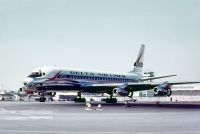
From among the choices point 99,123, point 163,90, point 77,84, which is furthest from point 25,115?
point 77,84

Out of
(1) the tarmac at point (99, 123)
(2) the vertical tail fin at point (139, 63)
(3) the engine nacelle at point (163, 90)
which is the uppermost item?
(2) the vertical tail fin at point (139, 63)

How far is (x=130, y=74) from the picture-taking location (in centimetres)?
6581

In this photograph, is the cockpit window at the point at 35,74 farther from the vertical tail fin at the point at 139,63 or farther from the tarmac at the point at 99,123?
the tarmac at the point at 99,123

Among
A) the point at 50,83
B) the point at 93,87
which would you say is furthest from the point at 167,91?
the point at 50,83

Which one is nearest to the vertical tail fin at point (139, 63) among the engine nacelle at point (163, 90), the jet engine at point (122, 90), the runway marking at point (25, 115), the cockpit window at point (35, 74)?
the jet engine at point (122, 90)

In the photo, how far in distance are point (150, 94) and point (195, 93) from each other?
17507mm

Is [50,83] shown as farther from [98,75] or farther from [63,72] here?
[98,75]

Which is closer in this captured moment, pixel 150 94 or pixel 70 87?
pixel 70 87

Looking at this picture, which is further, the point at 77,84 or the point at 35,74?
the point at 77,84

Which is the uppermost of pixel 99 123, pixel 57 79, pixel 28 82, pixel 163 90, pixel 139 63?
pixel 139 63

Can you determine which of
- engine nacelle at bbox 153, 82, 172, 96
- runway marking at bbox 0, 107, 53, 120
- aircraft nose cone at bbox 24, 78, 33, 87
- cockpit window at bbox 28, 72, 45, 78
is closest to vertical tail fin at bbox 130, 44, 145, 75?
engine nacelle at bbox 153, 82, 172, 96

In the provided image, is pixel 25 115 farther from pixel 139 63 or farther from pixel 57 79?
pixel 139 63

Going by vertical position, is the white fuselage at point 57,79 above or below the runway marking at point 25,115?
above

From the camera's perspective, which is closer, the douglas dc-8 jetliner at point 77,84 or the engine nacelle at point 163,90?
the engine nacelle at point 163,90
